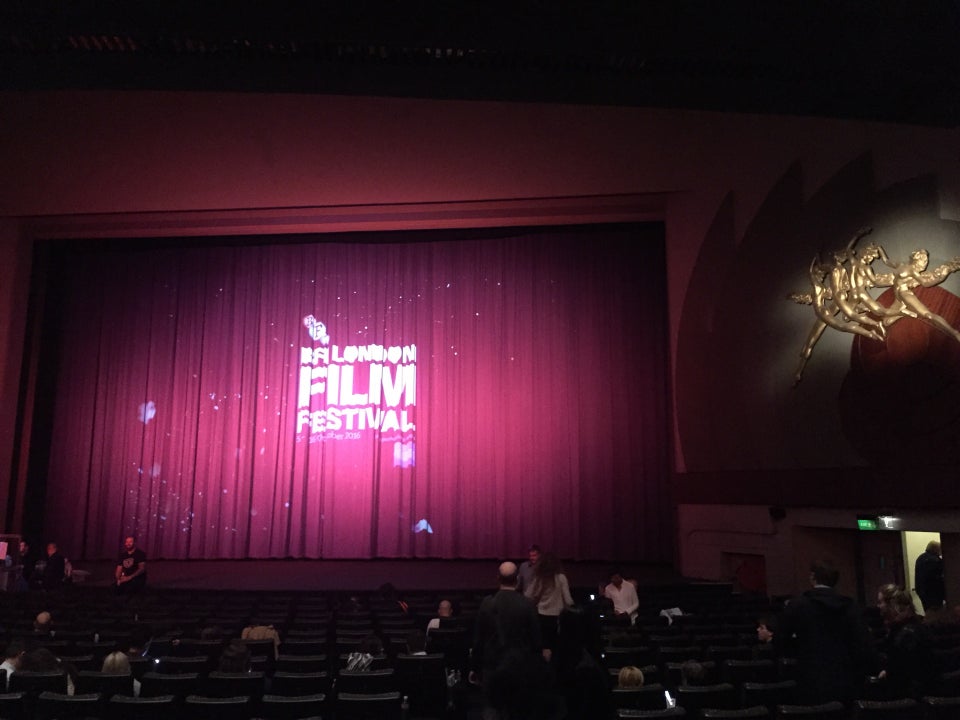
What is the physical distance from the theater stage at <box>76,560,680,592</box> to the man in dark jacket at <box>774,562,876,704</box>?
7380mm

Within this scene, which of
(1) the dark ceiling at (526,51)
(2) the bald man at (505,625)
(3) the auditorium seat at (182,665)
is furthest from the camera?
(1) the dark ceiling at (526,51)

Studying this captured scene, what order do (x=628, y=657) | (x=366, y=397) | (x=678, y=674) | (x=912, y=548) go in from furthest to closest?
(x=366, y=397), (x=912, y=548), (x=628, y=657), (x=678, y=674)

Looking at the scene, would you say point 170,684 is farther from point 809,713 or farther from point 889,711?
point 889,711

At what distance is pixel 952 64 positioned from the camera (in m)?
5.76

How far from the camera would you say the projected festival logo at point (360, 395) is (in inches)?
566

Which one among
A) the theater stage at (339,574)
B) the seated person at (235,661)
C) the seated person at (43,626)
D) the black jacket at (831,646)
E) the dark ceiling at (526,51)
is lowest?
the theater stage at (339,574)

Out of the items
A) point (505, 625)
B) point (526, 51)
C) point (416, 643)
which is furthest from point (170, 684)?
point (526, 51)

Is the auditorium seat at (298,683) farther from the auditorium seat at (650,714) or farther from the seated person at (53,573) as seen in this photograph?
the seated person at (53,573)

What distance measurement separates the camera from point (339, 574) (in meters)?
12.8

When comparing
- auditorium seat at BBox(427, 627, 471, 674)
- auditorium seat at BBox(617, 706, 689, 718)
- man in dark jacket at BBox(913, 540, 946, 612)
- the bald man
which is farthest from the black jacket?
man in dark jacket at BBox(913, 540, 946, 612)

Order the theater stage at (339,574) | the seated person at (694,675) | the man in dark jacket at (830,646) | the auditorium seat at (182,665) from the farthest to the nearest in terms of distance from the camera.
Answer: the theater stage at (339,574)
the auditorium seat at (182,665)
the seated person at (694,675)
the man in dark jacket at (830,646)

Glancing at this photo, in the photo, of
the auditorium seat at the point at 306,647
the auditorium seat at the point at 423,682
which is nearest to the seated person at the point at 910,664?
the auditorium seat at the point at 423,682

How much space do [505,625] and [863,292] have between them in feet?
23.0

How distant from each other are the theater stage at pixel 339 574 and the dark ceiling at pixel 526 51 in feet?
21.7
